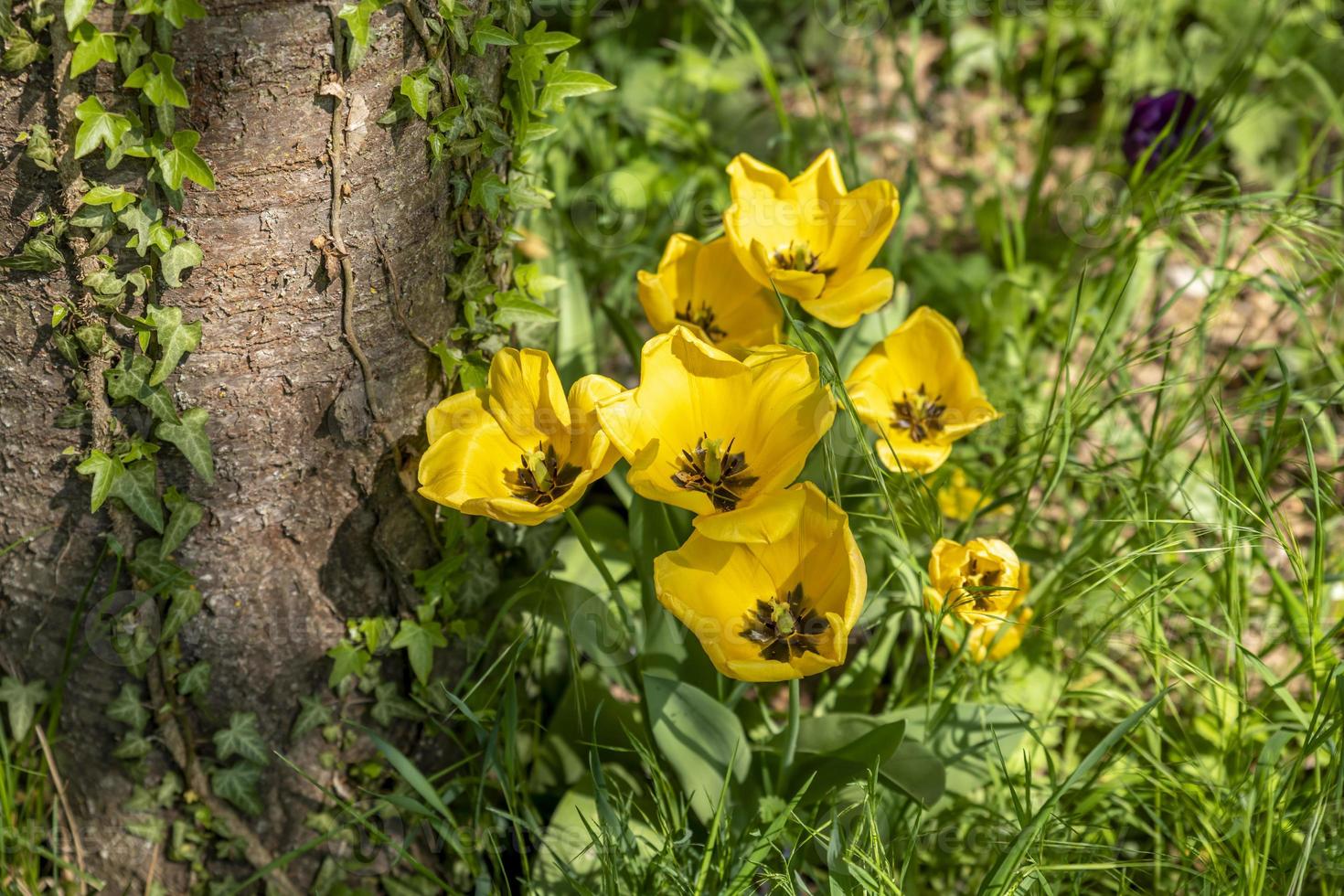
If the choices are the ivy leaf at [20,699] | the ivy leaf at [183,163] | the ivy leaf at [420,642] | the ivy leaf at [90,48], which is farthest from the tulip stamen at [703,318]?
Answer: the ivy leaf at [20,699]

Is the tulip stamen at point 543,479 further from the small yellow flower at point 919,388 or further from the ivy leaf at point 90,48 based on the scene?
the ivy leaf at point 90,48

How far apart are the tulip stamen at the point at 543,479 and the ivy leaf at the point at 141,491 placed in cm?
43

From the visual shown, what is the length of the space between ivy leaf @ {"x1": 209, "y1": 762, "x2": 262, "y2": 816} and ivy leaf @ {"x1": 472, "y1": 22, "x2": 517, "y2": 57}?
41.0 inches

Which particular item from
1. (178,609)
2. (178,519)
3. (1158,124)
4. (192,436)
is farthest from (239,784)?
(1158,124)

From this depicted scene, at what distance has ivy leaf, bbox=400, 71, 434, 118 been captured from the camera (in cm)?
120

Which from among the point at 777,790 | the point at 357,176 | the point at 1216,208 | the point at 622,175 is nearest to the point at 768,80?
the point at 622,175

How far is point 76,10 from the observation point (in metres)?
0.98

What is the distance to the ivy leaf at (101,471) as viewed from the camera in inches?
49.9

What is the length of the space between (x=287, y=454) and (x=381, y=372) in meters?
0.16

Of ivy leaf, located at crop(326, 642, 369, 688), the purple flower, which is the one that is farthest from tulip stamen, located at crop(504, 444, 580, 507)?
the purple flower

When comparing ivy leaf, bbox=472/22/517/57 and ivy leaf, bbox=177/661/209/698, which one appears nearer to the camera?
ivy leaf, bbox=472/22/517/57

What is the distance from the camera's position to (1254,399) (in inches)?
67.9

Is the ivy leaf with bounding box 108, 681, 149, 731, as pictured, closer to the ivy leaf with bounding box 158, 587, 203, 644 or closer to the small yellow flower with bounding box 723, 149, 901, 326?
the ivy leaf with bounding box 158, 587, 203, 644

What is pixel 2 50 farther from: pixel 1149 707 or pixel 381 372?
pixel 1149 707
